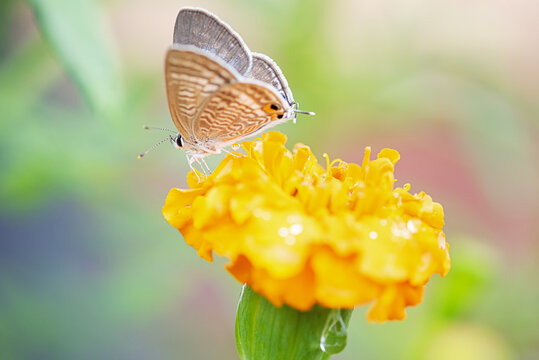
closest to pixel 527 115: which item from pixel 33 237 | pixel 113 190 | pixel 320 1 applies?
pixel 320 1

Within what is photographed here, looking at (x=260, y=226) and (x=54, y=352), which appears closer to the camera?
(x=260, y=226)

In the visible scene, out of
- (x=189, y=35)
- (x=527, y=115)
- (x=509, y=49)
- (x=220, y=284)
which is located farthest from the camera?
(x=509, y=49)

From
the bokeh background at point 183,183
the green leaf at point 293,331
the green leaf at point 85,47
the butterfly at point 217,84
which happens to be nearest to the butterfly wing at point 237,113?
the butterfly at point 217,84

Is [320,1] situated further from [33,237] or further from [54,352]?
[54,352]

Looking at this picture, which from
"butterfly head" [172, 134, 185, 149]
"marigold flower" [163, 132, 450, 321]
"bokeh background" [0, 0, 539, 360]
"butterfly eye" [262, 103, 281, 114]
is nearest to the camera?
"marigold flower" [163, 132, 450, 321]

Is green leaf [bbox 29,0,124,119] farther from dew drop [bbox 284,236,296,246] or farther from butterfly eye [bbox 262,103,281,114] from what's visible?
dew drop [bbox 284,236,296,246]

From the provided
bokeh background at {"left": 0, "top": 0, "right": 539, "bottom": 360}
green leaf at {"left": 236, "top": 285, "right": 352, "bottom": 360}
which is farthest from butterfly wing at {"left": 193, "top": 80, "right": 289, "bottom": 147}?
bokeh background at {"left": 0, "top": 0, "right": 539, "bottom": 360}

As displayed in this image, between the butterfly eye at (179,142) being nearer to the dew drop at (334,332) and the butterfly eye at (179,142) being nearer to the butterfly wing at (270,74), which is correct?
the butterfly wing at (270,74)
